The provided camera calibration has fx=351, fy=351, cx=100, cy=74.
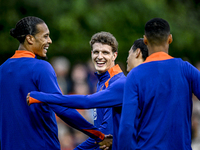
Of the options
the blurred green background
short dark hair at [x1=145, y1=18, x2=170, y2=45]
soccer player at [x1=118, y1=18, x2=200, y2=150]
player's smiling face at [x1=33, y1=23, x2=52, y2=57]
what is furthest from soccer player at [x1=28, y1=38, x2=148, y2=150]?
the blurred green background

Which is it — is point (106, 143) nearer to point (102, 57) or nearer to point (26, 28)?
point (102, 57)

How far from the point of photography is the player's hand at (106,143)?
412 centimetres

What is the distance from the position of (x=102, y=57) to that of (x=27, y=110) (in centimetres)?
140

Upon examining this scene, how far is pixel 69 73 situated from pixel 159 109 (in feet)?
25.1

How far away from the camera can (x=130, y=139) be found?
10.9 feet

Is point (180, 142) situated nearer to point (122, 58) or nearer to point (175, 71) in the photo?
point (175, 71)

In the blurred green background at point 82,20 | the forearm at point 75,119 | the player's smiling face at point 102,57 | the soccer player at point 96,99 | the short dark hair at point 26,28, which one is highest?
the blurred green background at point 82,20

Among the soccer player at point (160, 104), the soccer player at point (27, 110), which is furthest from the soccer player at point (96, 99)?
the soccer player at point (160, 104)

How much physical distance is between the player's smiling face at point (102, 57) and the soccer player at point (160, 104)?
1377mm

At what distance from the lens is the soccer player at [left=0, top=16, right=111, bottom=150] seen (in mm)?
3793

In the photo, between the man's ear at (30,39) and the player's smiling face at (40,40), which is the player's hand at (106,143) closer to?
the player's smiling face at (40,40)

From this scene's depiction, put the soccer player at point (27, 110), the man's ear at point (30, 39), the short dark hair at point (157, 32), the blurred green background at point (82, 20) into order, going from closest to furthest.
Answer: the short dark hair at point (157, 32)
the soccer player at point (27, 110)
the man's ear at point (30, 39)
the blurred green background at point (82, 20)

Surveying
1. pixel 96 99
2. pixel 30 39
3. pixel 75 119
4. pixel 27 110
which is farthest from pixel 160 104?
pixel 30 39

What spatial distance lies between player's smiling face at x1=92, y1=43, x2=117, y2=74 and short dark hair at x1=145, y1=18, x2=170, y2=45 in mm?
1249
